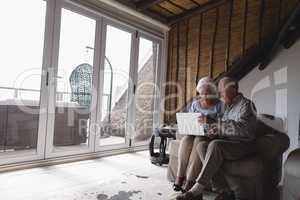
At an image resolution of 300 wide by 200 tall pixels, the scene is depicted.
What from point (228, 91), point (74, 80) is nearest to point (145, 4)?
point (74, 80)

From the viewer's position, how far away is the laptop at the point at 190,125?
2541 mm

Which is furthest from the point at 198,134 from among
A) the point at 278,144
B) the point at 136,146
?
the point at 136,146

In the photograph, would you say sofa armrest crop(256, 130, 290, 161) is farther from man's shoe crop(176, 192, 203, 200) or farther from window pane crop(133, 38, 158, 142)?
window pane crop(133, 38, 158, 142)

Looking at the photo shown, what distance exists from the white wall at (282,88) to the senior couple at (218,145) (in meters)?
2.23

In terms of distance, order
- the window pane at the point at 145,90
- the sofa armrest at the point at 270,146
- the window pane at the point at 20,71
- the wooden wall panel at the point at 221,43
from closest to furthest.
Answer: the sofa armrest at the point at 270,146 → the window pane at the point at 20,71 → the wooden wall panel at the point at 221,43 → the window pane at the point at 145,90

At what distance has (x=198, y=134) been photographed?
2564 mm

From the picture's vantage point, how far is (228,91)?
2.54 meters

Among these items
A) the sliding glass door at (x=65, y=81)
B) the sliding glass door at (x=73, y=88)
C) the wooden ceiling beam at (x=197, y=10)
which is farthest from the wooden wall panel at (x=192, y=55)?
the sliding glass door at (x=73, y=88)

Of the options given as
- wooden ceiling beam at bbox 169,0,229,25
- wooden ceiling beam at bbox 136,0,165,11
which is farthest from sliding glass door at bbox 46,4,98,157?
wooden ceiling beam at bbox 169,0,229,25

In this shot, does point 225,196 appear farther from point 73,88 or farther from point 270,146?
point 73,88

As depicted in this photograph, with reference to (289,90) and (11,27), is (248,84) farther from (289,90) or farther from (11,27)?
(11,27)

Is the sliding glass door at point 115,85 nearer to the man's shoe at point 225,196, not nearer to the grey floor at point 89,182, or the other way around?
the grey floor at point 89,182

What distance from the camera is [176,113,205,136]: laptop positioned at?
8.34 ft

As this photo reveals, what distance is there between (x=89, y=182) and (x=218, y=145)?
4.58 feet
